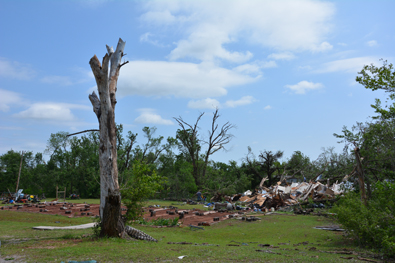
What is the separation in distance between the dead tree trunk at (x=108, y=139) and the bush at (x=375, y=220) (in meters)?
7.07

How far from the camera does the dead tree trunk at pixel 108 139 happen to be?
361 inches

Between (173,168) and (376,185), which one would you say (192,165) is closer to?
(173,168)

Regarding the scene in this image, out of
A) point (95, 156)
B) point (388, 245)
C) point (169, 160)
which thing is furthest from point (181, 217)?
point (169, 160)

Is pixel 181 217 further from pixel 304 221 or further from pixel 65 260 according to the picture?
pixel 65 260

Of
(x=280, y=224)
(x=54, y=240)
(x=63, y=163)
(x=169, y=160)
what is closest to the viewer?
(x=54, y=240)

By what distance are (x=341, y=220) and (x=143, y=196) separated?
6584 mm

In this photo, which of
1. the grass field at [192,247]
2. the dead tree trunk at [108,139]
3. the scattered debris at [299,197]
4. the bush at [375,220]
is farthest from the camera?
the scattered debris at [299,197]

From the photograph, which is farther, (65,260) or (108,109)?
(108,109)

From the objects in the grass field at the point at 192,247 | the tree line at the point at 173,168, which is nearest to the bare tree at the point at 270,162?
the tree line at the point at 173,168

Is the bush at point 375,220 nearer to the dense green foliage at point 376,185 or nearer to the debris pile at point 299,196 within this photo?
the dense green foliage at point 376,185

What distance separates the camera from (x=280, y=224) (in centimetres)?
1509

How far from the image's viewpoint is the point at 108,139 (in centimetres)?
958

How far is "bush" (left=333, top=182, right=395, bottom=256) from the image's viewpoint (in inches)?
321

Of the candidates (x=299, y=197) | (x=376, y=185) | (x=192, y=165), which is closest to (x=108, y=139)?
(x=376, y=185)
